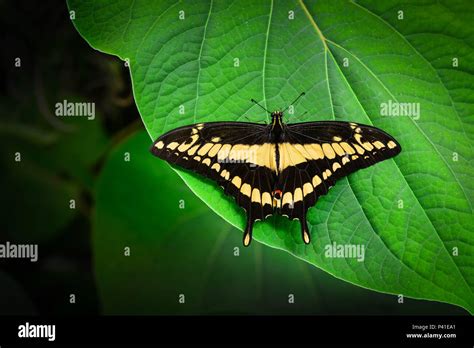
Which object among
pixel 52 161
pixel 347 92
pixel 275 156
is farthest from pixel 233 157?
pixel 52 161

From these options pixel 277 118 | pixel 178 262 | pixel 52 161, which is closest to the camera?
pixel 277 118

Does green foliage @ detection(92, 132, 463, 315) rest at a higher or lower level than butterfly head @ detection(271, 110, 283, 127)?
lower

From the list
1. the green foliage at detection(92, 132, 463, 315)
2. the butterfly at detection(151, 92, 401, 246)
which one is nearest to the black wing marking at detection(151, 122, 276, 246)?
the butterfly at detection(151, 92, 401, 246)

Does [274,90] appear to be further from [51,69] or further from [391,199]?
[51,69]

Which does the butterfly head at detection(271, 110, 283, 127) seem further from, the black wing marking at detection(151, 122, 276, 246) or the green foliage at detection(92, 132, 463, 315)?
the green foliage at detection(92, 132, 463, 315)

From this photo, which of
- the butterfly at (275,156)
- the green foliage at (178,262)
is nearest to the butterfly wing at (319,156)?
the butterfly at (275,156)

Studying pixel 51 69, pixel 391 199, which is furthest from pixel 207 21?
pixel 51 69

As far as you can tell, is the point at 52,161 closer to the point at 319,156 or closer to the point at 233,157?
the point at 233,157
